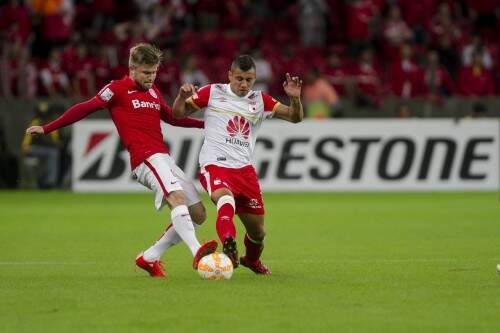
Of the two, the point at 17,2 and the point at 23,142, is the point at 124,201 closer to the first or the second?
the point at 23,142

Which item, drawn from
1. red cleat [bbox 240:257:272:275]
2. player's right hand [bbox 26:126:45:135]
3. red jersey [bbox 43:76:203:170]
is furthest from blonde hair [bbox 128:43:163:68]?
red cleat [bbox 240:257:272:275]

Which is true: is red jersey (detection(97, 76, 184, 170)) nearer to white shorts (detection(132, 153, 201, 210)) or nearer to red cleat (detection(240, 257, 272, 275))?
white shorts (detection(132, 153, 201, 210))

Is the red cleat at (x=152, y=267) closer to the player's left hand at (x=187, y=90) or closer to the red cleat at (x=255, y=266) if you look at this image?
the red cleat at (x=255, y=266)

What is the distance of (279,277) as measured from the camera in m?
8.95

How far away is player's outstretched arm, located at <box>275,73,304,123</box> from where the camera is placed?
8.86 m

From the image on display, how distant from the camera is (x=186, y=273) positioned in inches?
367

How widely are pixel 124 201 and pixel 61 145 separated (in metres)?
3.71

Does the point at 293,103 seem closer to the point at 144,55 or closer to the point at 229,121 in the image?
the point at 229,121

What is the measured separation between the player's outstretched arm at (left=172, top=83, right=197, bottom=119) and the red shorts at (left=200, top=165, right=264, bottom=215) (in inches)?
19.4

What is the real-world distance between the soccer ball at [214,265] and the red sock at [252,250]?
2.43ft

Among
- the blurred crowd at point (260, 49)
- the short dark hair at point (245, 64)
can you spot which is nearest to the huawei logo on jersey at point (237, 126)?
the short dark hair at point (245, 64)

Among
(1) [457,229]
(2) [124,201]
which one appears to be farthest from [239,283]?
(2) [124,201]

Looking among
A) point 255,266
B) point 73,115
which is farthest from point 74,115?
point 255,266

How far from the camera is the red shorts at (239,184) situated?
9.00m
